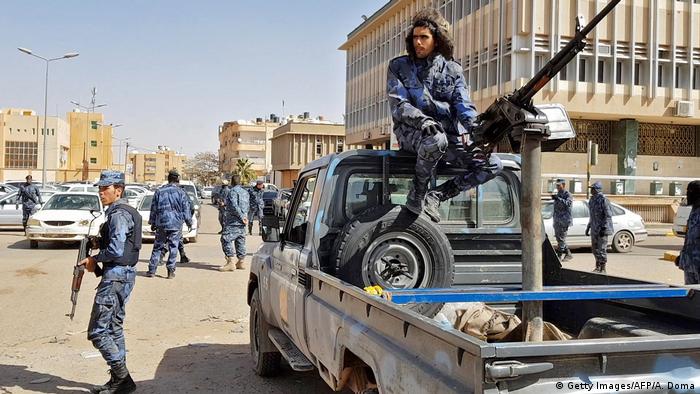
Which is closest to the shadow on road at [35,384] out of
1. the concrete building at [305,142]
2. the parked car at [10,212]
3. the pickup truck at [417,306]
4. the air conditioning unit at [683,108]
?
the pickup truck at [417,306]

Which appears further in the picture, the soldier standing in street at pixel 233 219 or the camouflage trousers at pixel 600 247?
the soldier standing in street at pixel 233 219

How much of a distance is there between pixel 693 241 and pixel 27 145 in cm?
9458

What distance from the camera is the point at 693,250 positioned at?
6816mm

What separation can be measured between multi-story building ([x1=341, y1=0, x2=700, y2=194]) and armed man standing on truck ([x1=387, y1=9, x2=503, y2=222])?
91.7 ft

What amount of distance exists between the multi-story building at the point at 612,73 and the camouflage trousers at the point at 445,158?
2802cm

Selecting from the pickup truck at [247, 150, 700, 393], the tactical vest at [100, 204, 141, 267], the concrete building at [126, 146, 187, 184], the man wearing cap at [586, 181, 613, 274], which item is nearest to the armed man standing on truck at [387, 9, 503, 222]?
the pickup truck at [247, 150, 700, 393]

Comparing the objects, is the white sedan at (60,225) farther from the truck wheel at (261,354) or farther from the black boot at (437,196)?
the black boot at (437,196)

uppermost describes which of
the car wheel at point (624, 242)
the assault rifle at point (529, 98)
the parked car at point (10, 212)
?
the assault rifle at point (529, 98)

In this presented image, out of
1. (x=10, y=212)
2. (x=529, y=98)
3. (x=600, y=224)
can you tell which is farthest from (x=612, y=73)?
(x=529, y=98)

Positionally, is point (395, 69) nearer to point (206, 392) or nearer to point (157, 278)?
point (206, 392)

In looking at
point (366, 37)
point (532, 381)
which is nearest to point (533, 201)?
point (532, 381)

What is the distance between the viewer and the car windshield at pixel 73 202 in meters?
17.6

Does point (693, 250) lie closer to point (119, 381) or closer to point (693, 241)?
point (693, 241)

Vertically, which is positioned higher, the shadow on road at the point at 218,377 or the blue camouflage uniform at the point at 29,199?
the blue camouflage uniform at the point at 29,199
